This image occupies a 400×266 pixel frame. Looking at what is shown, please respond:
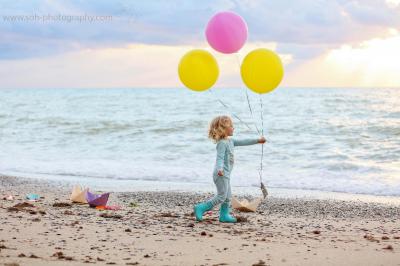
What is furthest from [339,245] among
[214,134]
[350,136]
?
[350,136]

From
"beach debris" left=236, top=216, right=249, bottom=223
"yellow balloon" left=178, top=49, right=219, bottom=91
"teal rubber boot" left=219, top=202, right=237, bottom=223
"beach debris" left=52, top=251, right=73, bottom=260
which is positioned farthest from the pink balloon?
"beach debris" left=52, top=251, right=73, bottom=260

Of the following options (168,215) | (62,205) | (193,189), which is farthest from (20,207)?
(193,189)

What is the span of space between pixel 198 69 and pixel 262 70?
80 centimetres

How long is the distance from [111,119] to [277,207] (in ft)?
63.1

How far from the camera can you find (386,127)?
1983 cm

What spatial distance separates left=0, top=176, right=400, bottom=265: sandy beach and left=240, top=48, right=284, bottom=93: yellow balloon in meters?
1.69

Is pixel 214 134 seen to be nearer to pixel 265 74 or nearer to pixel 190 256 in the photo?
pixel 265 74

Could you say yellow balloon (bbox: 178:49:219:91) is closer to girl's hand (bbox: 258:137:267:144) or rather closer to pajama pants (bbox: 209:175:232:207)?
girl's hand (bbox: 258:137:267:144)

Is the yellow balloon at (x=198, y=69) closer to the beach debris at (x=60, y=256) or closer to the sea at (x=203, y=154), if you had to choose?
the sea at (x=203, y=154)

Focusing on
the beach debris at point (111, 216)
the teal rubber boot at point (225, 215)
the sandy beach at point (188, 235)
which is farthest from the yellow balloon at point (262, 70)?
the beach debris at point (111, 216)

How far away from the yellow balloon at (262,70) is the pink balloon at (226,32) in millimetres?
300

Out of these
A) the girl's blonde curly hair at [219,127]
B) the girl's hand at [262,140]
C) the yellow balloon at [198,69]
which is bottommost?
the girl's hand at [262,140]

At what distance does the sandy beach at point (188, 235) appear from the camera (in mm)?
4930

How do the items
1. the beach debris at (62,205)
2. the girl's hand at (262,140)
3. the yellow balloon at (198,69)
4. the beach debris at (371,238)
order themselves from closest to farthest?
the beach debris at (371,238) → the girl's hand at (262,140) → the yellow balloon at (198,69) → the beach debris at (62,205)
